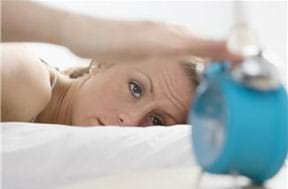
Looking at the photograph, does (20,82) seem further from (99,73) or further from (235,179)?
(235,179)

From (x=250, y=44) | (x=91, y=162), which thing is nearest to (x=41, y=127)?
(x=91, y=162)

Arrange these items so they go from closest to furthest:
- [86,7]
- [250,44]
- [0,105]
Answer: [250,44], [0,105], [86,7]

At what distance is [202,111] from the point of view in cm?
57

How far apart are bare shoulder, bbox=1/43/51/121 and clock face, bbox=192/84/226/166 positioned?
52 centimetres

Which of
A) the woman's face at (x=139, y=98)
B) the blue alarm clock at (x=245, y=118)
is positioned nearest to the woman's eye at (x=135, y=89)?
Answer: the woman's face at (x=139, y=98)

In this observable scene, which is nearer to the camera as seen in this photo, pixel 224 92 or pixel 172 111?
pixel 224 92

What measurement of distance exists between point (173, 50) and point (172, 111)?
543 millimetres

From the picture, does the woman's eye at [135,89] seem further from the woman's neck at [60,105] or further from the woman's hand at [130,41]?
the woman's hand at [130,41]

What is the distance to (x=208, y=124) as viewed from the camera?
563 mm

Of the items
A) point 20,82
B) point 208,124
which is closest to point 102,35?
point 208,124

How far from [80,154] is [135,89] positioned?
31 cm

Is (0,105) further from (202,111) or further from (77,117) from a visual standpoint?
(202,111)

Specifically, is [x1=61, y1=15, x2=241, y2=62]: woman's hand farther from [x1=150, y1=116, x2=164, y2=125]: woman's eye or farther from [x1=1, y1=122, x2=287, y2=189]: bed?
[x1=150, y1=116, x2=164, y2=125]: woman's eye

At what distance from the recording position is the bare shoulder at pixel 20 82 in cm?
101
